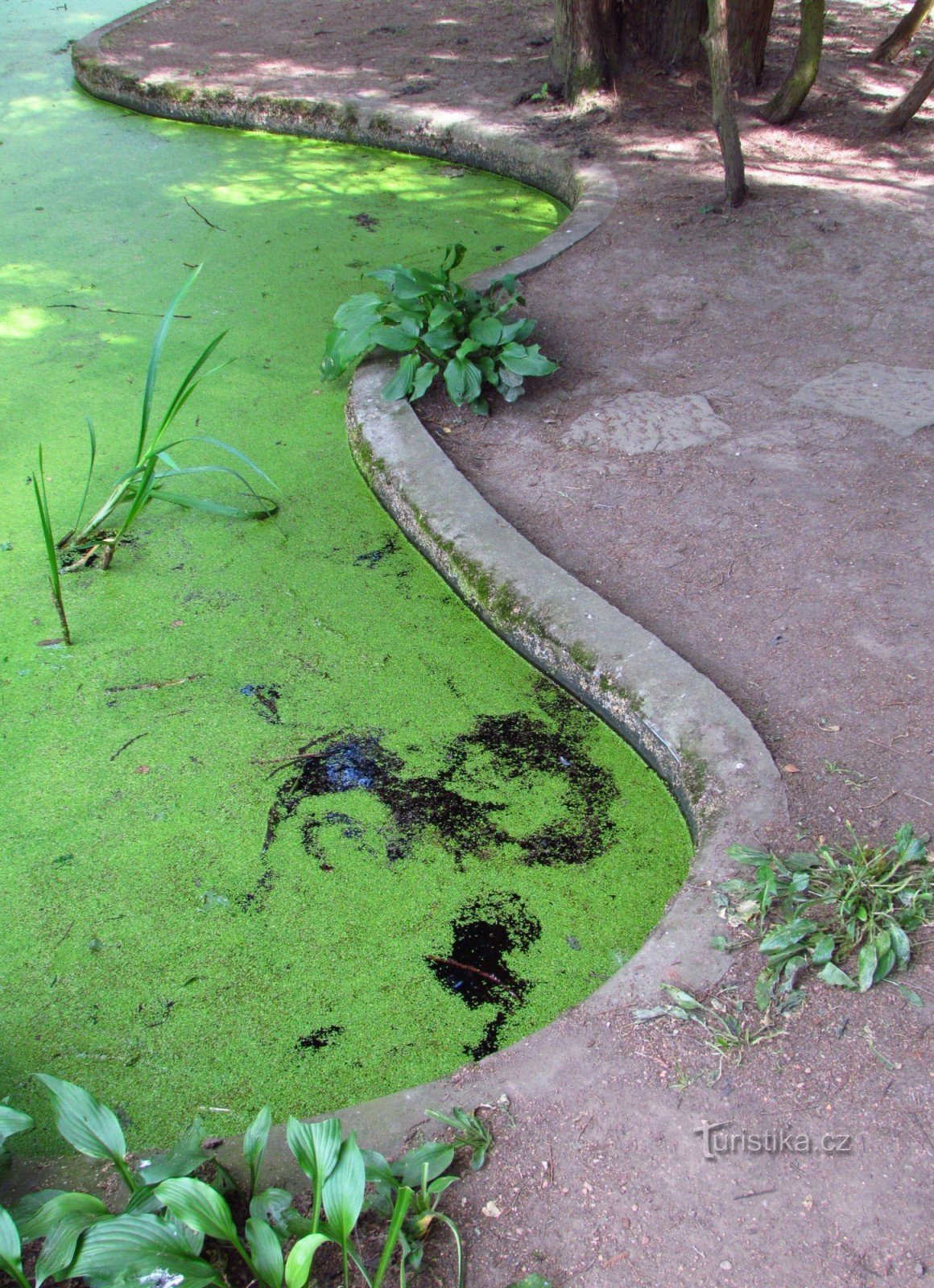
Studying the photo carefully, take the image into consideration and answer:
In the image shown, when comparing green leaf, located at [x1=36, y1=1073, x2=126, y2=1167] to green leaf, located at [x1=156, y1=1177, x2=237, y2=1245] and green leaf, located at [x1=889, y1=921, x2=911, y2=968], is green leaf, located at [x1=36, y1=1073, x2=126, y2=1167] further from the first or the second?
green leaf, located at [x1=889, y1=921, x2=911, y2=968]

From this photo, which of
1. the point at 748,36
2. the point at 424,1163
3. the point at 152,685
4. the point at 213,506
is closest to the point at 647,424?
the point at 213,506

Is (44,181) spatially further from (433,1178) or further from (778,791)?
(433,1178)

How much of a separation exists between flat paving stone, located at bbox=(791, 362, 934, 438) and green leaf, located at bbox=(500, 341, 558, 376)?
0.73 metres

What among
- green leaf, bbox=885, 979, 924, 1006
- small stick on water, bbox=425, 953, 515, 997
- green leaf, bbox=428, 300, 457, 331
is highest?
green leaf, bbox=428, 300, 457, 331

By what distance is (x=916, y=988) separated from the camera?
1584 mm

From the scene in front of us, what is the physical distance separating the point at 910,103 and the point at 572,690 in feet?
12.5

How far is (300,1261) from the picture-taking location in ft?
4.04

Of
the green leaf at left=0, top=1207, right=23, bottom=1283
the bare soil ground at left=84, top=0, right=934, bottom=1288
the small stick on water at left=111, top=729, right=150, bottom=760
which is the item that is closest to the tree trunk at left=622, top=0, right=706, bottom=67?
the bare soil ground at left=84, top=0, right=934, bottom=1288

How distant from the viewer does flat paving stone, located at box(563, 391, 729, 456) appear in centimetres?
299

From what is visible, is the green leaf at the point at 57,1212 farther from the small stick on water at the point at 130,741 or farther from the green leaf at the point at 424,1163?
the small stick on water at the point at 130,741

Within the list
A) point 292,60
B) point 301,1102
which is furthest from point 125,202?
point 301,1102

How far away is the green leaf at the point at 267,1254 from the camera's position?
4.13 ft

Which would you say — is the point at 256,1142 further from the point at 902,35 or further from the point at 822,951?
the point at 902,35

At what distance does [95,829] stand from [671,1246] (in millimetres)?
1337
